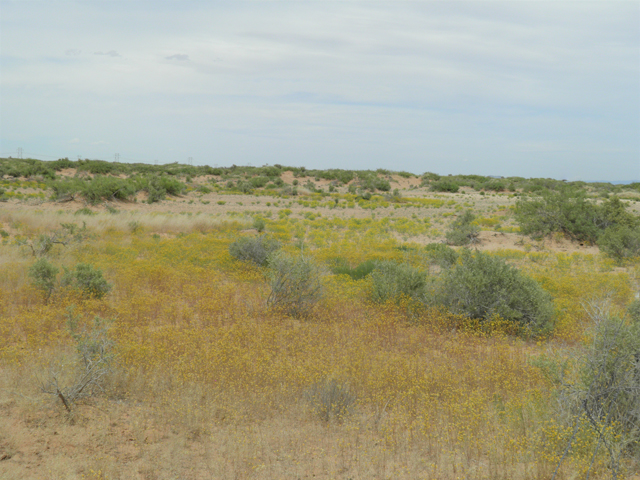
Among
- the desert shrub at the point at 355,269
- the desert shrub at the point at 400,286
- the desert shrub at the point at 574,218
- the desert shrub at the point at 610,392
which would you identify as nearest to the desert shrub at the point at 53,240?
the desert shrub at the point at 355,269

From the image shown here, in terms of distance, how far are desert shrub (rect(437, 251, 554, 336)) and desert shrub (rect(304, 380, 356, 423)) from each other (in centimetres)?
385

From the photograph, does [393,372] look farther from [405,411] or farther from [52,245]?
[52,245]

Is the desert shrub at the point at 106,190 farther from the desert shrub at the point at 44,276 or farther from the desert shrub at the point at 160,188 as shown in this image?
the desert shrub at the point at 44,276

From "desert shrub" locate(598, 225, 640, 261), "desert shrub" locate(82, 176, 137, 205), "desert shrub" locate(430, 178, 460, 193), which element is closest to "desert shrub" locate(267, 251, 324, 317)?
"desert shrub" locate(598, 225, 640, 261)

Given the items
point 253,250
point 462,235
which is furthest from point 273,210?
point 253,250

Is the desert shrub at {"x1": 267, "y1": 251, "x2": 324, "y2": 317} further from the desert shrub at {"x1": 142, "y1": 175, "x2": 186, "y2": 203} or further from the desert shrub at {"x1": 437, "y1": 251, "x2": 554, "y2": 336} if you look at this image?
the desert shrub at {"x1": 142, "y1": 175, "x2": 186, "y2": 203}

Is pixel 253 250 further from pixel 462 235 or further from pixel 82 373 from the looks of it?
pixel 462 235

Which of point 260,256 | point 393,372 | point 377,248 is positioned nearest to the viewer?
point 393,372

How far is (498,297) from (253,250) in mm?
6777

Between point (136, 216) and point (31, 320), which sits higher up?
point (136, 216)

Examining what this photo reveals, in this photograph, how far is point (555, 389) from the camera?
4.53 metres

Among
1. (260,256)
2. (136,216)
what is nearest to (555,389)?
(260,256)

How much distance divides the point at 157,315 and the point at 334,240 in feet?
31.4

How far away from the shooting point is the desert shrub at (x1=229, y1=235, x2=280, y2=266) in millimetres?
12262
